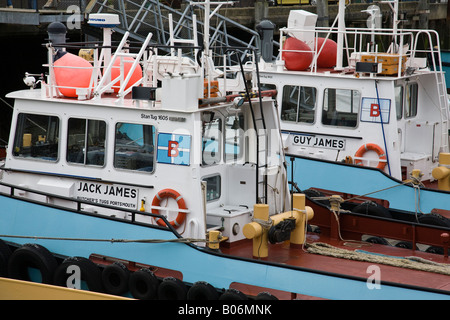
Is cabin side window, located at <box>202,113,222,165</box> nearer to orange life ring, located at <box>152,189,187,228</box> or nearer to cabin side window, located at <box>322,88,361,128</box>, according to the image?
orange life ring, located at <box>152,189,187,228</box>

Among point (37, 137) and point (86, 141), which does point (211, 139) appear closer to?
point (86, 141)

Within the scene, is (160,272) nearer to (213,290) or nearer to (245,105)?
(213,290)

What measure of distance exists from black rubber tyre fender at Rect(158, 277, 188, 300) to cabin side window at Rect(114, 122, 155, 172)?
4.70ft

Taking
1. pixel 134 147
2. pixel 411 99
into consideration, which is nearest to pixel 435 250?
pixel 411 99

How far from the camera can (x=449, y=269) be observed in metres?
8.62

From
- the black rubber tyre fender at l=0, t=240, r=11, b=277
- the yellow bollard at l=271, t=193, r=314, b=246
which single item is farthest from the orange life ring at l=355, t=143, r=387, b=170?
the black rubber tyre fender at l=0, t=240, r=11, b=277

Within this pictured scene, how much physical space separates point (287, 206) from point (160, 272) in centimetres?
200

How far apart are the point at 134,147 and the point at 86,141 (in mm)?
624

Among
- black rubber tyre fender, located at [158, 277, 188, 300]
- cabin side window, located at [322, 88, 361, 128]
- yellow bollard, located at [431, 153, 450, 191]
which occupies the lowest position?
black rubber tyre fender, located at [158, 277, 188, 300]

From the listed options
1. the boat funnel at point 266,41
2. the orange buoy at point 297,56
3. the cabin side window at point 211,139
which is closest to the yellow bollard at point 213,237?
the cabin side window at point 211,139

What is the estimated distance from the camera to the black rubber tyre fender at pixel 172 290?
8.16m

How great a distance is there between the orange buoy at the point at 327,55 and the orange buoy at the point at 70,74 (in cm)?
530

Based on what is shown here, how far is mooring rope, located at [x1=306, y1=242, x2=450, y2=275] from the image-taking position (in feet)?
28.4
